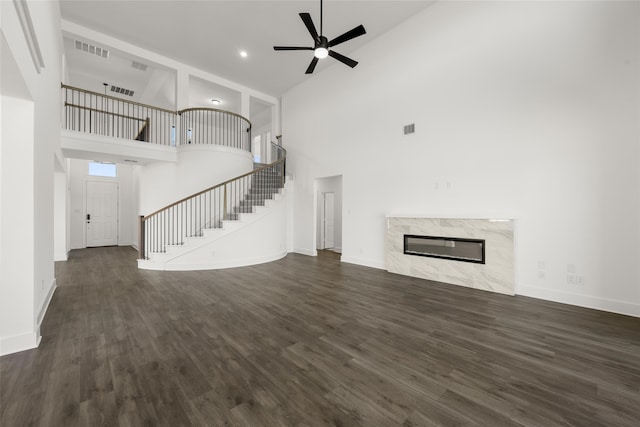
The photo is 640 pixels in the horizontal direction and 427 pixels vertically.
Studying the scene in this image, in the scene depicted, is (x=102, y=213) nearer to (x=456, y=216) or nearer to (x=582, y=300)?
(x=456, y=216)

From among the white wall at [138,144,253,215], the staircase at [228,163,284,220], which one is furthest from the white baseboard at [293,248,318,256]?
the white wall at [138,144,253,215]

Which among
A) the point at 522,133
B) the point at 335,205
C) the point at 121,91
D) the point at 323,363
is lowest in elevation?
the point at 323,363

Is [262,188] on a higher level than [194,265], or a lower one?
higher

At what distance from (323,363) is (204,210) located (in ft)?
20.2

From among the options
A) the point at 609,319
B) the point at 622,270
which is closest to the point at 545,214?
the point at 622,270

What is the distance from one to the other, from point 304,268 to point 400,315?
307 centimetres

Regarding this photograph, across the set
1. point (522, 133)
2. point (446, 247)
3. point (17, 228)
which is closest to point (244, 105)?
point (17, 228)

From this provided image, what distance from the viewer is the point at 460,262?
4.72 meters

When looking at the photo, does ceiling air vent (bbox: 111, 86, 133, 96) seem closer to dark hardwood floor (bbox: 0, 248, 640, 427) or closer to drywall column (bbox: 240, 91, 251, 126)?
drywall column (bbox: 240, 91, 251, 126)

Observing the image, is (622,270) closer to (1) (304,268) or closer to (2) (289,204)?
(1) (304,268)

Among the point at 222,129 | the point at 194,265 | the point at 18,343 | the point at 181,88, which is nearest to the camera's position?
the point at 18,343

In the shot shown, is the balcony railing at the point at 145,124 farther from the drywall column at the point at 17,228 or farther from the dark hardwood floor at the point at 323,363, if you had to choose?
the dark hardwood floor at the point at 323,363

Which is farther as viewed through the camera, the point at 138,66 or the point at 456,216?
the point at 138,66

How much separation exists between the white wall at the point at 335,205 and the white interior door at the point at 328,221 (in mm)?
113
